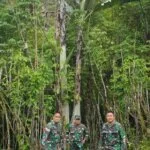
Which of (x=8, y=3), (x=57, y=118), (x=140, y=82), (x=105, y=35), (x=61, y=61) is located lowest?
(x=57, y=118)

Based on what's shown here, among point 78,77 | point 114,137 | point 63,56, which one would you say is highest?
point 63,56

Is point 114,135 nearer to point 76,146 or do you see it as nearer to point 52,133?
point 52,133

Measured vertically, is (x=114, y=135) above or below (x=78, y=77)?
below

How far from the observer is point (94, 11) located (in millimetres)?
12148

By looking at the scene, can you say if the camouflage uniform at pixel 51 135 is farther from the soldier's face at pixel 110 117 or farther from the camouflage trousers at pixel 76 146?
the soldier's face at pixel 110 117

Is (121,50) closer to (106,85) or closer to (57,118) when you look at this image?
(106,85)

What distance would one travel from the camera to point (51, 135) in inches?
316

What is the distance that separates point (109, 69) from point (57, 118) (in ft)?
13.3

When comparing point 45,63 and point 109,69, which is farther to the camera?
point 109,69

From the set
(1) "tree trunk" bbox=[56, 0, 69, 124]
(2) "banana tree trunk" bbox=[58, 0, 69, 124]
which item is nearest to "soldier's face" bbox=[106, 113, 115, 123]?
(2) "banana tree trunk" bbox=[58, 0, 69, 124]

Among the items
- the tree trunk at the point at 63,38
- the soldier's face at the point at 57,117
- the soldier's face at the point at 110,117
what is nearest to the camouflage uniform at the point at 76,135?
the soldier's face at the point at 57,117

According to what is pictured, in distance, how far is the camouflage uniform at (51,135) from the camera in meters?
7.95

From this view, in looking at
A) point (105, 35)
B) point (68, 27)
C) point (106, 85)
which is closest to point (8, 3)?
point (68, 27)

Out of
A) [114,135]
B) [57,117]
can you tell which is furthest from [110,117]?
[57,117]
